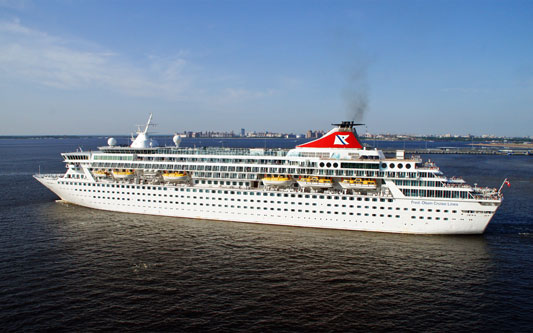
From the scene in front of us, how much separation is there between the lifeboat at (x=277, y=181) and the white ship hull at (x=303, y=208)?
1.26 m

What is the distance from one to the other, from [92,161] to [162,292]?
25.5 m

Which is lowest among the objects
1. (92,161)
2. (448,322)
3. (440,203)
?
(448,322)

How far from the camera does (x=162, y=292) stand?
20.3 metres

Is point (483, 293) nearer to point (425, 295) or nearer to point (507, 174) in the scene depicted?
point (425, 295)

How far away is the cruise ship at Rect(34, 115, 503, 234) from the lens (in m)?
29.9

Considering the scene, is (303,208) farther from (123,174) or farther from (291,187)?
(123,174)

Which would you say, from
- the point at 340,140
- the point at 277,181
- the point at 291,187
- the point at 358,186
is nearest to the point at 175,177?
the point at 277,181

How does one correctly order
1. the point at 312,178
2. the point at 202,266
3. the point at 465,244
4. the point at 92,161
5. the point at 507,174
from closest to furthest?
1. the point at 202,266
2. the point at 465,244
3. the point at 312,178
4. the point at 92,161
5. the point at 507,174

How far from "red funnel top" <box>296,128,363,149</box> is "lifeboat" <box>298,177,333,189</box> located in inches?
168

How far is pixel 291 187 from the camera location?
34.4 metres

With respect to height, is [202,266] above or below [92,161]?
below

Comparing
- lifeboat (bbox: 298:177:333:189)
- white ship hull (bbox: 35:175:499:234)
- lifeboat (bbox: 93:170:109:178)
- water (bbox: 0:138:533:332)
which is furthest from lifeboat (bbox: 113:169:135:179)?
lifeboat (bbox: 298:177:333:189)

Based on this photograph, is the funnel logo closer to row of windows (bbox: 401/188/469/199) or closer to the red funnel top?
the red funnel top

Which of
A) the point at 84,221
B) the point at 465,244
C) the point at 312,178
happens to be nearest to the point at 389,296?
the point at 465,244
